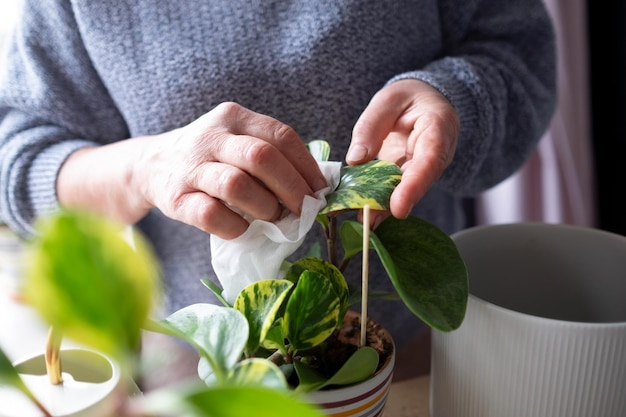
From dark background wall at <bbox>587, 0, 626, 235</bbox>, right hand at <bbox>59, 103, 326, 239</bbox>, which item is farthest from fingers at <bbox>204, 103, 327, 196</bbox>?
dark background wall at <bbox>587, 0, 626, 235</bbox>

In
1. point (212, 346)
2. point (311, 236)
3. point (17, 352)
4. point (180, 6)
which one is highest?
point (180, 6)

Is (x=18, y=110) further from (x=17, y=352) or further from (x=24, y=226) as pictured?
(x=17, y=352)

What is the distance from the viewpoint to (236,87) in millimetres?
542

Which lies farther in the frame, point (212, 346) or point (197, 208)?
point (197, 208)

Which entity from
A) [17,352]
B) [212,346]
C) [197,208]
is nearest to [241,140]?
[197,208]

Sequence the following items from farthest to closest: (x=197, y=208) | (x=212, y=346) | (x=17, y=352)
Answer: (x=17, y=352) < (x=197, y=208) < (x=212, y=346)

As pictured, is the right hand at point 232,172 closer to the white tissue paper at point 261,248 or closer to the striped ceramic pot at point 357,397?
the white tissue paper at point 261,248

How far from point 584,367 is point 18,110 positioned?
0.56 m

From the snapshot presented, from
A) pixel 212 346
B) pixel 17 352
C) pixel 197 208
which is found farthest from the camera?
pixel 17 352

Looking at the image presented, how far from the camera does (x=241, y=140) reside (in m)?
0.37

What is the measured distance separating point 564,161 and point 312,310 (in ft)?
2.87

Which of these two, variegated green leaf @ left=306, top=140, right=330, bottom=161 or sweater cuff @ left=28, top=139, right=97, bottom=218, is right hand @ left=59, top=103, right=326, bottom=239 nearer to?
variegated green leaf @ left=306, top=140, right=330, bottom=161

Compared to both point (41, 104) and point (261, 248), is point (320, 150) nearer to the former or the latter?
point (261, 248)

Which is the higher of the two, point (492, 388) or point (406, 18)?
point (406, 18)
